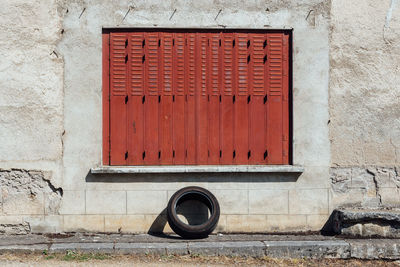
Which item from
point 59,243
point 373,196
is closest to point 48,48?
point 59,243

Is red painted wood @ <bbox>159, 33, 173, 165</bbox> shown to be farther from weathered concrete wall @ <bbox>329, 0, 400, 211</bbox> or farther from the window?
weathered concrete wall @ <bbox>329, 0, 400, 211</bbox>

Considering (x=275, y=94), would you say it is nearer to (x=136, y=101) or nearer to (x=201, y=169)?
(x=201, y=169)

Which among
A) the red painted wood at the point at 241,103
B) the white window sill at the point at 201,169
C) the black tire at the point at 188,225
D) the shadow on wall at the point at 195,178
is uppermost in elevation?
the red painted wood at the point at 241,103

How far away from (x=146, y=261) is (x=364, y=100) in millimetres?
4104

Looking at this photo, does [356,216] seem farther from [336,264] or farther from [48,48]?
[48,48]

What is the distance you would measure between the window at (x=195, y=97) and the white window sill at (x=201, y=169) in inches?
4.6

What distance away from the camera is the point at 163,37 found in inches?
381

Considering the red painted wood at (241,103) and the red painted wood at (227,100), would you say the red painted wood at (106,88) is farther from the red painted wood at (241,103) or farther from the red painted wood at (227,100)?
the red painted wood at (241,103)

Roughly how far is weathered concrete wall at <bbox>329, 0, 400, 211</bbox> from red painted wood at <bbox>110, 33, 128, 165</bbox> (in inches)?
123

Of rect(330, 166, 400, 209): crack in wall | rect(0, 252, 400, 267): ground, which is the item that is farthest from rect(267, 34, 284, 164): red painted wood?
rect(0, 252, 400, 267): ground

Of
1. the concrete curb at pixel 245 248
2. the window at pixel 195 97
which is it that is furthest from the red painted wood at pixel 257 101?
the concrete curb at pixel 245 248

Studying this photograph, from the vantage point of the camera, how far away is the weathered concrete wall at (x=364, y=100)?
976 centimetres

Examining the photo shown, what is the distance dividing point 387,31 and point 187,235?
4290 millimetres

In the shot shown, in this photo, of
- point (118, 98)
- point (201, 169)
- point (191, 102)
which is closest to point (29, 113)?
point (118, 98)
